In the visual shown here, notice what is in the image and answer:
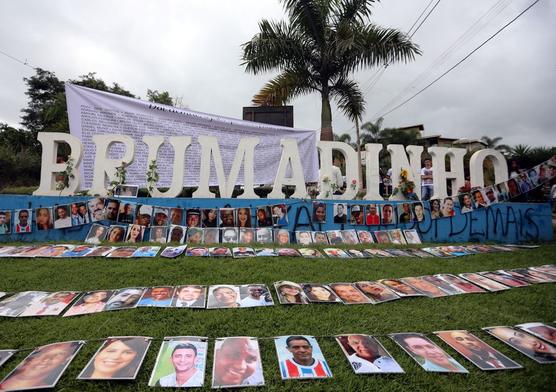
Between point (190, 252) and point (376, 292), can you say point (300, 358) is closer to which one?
point (376, 292)

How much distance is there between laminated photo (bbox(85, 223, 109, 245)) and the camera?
4.91 metres

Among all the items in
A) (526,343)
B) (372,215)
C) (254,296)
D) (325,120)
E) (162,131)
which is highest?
(325,120)

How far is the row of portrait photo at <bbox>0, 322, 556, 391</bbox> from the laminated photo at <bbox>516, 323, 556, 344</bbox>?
21 mm

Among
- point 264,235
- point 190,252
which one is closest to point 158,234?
point 190,252

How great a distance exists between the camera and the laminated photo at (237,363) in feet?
6.03

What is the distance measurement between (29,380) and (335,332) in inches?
80.6

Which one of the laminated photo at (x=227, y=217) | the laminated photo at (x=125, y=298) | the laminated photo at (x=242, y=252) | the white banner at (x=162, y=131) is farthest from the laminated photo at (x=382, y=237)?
the laminated photo at (x=125, y=298)

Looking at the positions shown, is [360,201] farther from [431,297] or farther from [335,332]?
[335,332]

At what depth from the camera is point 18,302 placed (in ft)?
9.05

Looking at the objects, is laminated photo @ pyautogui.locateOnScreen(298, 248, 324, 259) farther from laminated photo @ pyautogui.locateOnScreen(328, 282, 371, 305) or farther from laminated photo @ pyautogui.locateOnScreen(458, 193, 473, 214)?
laminated photo @ pyautogui.locateOnScreen(458, 193, 473, 214)

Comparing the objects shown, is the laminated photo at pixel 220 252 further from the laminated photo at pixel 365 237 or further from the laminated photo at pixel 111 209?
the laminated photo at pixel 365 237

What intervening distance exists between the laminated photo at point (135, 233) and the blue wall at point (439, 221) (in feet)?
1.77

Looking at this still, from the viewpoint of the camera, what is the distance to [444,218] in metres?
6.49

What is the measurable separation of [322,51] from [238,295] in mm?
8762
